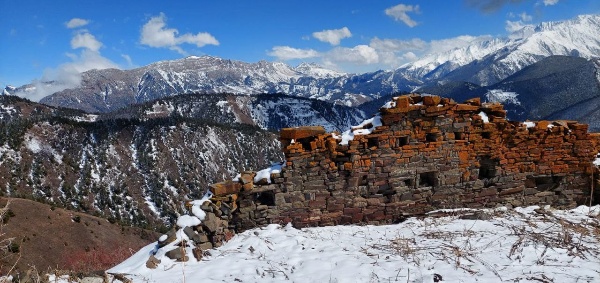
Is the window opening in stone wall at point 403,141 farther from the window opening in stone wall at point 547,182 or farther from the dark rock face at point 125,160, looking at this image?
the dark rock face at point 125,160

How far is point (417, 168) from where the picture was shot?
10320mm

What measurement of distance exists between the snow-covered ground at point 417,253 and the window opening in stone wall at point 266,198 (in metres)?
0.75

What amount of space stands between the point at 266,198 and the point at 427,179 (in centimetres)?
448

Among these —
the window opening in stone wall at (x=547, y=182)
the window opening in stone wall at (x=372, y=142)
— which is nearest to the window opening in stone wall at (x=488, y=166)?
the window opening in stone wall at (x=547, y=182)

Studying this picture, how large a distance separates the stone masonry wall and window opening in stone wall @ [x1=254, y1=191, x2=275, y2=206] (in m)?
0.03

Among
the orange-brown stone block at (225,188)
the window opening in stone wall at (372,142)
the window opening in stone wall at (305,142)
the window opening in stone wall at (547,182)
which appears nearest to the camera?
the orange-brown stone block at (225,188)

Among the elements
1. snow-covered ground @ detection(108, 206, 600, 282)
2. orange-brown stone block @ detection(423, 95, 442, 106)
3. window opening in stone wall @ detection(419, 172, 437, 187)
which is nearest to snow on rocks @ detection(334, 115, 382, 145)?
orange-brown stone block @ detection(423, 95, 442, 106)

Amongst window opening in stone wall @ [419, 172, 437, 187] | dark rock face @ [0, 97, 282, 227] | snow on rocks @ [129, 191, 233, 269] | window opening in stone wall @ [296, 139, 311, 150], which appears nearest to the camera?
snow on rocks @ [129, 191, 233, 269]

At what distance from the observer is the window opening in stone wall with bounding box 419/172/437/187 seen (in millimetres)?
10422

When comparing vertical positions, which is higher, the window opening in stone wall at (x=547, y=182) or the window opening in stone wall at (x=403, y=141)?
the window opening in stone wall at (x=403, y=141)

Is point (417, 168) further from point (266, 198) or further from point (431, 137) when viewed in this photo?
point (266, 198)

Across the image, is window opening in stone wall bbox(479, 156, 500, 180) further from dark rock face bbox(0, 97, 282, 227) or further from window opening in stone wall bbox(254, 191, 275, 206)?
dark rock face bbox(0, 97, 282, 227)


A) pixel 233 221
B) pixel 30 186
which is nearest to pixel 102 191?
pixel 30 186

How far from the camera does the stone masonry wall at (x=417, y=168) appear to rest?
398 inches
